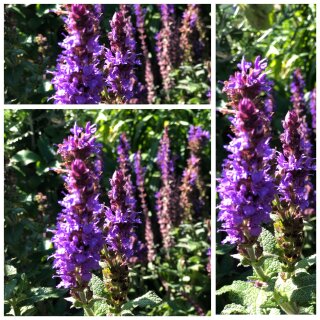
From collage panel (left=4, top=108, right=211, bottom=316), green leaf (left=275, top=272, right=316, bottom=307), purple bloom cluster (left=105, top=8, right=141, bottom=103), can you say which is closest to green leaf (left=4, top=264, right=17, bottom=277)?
collage panel (left=4, top=108, right=211, bottom=316)

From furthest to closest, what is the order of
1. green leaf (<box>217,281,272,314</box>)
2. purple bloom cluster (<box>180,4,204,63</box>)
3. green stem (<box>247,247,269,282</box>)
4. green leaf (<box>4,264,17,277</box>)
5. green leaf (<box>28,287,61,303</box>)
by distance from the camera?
purple bloom cluster (<box>180,4,204,63</box>), green leaf (<box>4,264,17,277</box>), green leaf (<box>28,287,61,303</box>), green leaf (<box>217,281,272,314</box>), green stem (<box>247,247,269,282</box>)

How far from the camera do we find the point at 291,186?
2.02 metres

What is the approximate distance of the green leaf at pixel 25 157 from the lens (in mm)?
2828

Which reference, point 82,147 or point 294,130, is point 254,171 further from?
point 82,147

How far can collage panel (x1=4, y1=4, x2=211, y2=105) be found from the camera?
2180 mm

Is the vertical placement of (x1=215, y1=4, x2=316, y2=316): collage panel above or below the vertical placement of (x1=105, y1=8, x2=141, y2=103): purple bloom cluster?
below

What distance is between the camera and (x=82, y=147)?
1.94 m

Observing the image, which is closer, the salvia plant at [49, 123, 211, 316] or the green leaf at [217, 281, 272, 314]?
the salvia plant at [49, 123, 211, 316]

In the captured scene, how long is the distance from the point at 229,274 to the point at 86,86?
89cm

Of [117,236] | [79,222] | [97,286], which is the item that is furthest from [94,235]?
[97,286]

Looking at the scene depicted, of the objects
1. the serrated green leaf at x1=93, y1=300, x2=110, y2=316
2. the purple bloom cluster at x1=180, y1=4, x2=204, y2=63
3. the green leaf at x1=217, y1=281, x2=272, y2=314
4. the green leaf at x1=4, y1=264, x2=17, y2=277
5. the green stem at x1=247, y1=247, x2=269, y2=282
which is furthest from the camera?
the purple bloom cluster at x1=180, y1=4, x2=204, y2=63

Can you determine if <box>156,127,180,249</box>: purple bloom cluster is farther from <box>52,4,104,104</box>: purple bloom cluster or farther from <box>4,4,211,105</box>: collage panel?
<box>52,4,104,104</box>: purple bloom cluster

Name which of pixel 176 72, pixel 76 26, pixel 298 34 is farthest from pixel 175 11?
pixel 298 34

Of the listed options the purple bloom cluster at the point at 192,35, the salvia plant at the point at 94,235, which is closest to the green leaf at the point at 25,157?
the salvia plant at the point at 94,235
